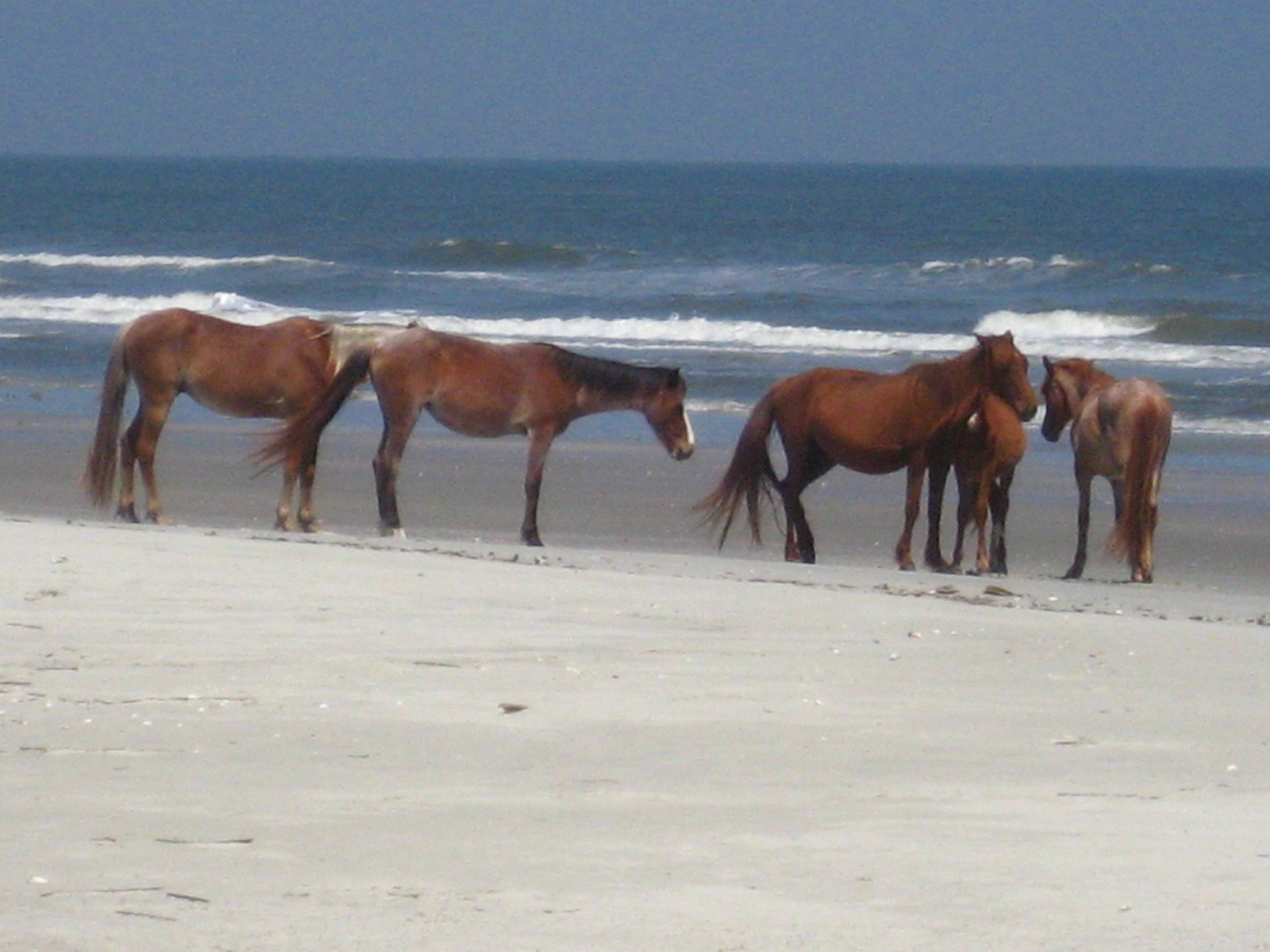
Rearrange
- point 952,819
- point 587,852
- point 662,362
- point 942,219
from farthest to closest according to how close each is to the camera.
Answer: point 942,219
point 662,362
point 952,819
point 587,852

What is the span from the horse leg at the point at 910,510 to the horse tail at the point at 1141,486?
3.07 feet

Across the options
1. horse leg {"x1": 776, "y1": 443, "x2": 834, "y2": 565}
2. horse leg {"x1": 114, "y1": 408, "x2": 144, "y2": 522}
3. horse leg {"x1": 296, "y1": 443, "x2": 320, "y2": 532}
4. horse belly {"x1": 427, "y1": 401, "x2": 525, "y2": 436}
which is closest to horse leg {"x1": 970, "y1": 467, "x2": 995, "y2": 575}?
horse leg {"x1": 776, "y1": 443, "x2": 834, "y2": 565}

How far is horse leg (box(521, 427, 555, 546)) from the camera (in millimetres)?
9461

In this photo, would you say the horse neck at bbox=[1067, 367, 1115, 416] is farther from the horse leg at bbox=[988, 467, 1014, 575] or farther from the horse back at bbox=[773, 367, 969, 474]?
the horse back at bbox=[773, 367, 969, 474]

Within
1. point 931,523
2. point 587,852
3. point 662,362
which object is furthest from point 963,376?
point 662,362

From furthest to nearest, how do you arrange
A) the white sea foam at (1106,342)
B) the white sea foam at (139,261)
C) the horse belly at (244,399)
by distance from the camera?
the white sea foam at (139,261) < the white sea foam at (1106,342) < the horse belly at (244,399)

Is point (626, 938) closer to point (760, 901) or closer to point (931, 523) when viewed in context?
point (760, 901)

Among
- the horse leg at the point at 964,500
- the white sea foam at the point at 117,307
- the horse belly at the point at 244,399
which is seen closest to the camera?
the horse leg at the point at 964,500

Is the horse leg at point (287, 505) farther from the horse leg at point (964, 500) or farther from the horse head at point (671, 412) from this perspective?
the horse leg at point (964, 500)

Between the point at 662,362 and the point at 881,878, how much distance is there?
18.5 meters

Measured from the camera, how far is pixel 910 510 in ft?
30.4

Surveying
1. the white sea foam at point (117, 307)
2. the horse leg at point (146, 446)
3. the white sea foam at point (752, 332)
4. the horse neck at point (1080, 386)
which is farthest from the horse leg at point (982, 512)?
the white sea foam at point (117, 307)

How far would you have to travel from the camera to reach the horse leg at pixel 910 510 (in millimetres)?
9211

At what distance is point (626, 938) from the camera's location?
3.14 m
